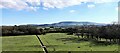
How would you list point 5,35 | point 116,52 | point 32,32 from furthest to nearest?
1. point 32,32
2. point 5,35
3. point 116,52

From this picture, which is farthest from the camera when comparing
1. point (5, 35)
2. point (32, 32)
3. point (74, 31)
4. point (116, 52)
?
point (74, 31)

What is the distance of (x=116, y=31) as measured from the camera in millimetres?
67000

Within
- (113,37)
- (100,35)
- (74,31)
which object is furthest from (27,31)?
(113,37)

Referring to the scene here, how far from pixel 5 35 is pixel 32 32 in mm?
12342

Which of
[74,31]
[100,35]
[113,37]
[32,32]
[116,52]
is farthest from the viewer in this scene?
[74,31]

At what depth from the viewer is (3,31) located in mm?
91750

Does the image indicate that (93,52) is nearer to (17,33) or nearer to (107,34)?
(107,34)

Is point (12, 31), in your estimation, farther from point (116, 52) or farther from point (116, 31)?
point (116, 52)

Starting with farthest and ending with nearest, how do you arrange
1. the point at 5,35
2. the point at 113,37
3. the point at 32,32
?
the point at 32,32
the point at 5,35
the point at 113,37

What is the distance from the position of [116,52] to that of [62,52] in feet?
34.3

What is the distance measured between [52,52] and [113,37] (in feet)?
98.5

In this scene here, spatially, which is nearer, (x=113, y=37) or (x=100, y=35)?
(x=113, y=37)

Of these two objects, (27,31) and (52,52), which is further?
(27,31)

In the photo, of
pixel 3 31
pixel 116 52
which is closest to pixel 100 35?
pixel 116 52
